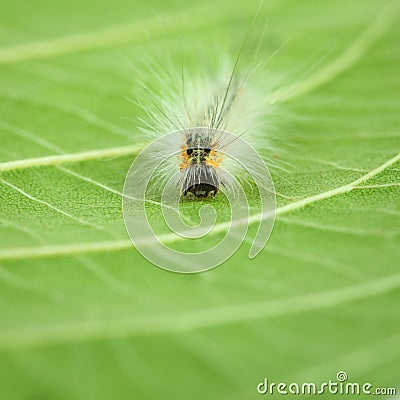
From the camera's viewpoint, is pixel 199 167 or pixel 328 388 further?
pixel 199 167

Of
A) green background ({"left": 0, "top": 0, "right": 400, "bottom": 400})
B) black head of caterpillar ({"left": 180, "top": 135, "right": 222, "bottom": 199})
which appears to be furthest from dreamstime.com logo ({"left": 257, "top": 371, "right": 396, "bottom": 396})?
black head of caterpillar ({"left": 180, "top": 135, "right": 222, "bottom": 199})

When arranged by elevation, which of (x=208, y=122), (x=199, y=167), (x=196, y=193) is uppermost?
(x=208, y=122)

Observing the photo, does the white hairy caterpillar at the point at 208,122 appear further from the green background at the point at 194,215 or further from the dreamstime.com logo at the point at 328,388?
the dreamstime.com logo at the point at 328,388

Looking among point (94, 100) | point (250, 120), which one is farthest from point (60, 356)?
point (94, 100)

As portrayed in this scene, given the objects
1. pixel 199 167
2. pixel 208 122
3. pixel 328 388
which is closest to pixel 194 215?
pixel 199 167

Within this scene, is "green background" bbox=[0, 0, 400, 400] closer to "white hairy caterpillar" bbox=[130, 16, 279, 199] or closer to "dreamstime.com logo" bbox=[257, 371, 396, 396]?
"dreamstime.com logo" bbox=[257, 371, 396, 396]

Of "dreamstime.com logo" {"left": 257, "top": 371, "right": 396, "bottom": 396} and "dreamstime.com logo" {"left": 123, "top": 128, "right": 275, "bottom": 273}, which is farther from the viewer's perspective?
"dreamstime.com logo" {"left": 123, "top": 128, "right": 275, "bottom": 273}

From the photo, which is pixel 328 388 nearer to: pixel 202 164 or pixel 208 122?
pixel 202 164

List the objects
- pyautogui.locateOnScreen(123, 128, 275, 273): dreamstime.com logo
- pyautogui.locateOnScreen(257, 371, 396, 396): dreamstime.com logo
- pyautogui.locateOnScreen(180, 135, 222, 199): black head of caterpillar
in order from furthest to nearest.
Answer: pyautogui.locateOnScreen(180, 135, 222, 199): black head of caterpillar < pyautogui.locateOnScreen(123, 128, 275, 273): dreamstime.com logo < pyautogui.locateOnScreen(257, 371, 396, 396): dreamstime.com logo
